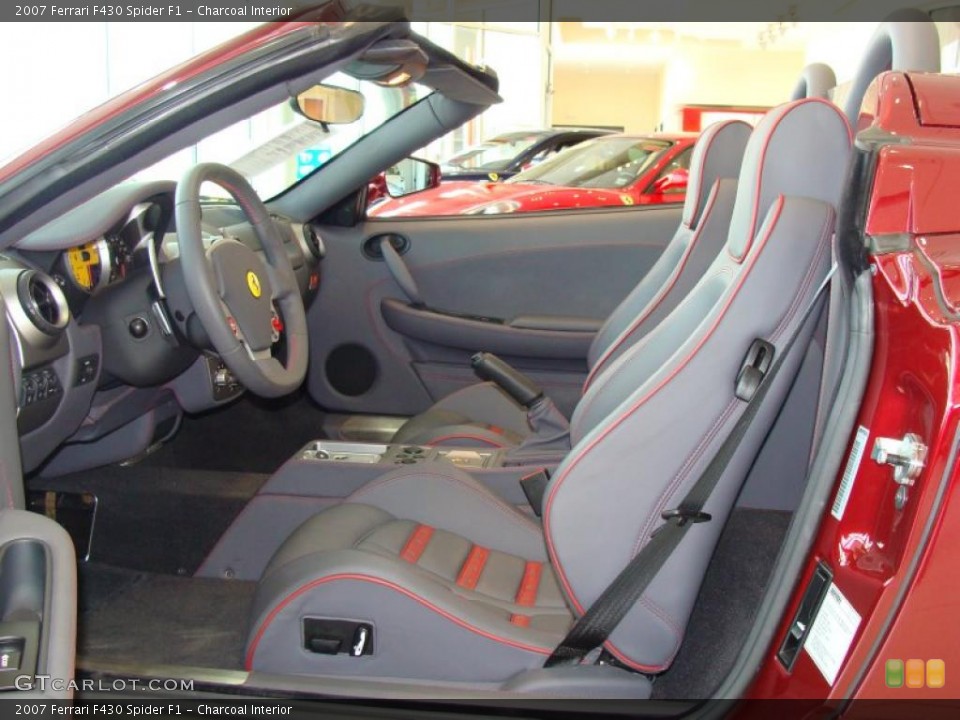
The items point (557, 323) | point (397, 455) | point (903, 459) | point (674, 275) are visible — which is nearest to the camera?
point (903, 459)

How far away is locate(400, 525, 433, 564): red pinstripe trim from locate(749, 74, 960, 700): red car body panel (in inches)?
27.2

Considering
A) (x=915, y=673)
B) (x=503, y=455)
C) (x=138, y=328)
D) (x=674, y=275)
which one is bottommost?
(x=503, y=455)

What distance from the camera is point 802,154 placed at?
1.33 meters

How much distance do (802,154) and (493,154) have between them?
288 inches

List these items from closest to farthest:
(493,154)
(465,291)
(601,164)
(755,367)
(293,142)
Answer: (755,367), (293,142), (465,291), (601,164), (493,154)

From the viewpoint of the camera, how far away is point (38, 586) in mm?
1052

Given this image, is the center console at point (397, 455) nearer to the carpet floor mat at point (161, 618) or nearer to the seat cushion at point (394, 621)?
the carpet floor mat at point (161, 618)

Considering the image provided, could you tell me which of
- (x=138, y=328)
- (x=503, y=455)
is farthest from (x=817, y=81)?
(x=138, y=328)

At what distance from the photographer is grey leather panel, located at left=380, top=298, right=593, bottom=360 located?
291 centimetres

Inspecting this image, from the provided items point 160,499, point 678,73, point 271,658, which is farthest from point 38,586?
point 678,73

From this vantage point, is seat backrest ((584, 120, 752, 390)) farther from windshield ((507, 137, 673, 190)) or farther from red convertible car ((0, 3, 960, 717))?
windshield ((507, 137, 673, 190))

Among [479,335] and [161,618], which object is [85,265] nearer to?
[161,618]

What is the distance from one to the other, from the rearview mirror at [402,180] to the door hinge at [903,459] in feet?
7.10

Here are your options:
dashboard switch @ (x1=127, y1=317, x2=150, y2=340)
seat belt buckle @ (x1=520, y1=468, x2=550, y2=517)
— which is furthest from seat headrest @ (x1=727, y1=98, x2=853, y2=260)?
dashboard switch @ (x1=127, y1=317, x2=150, y2=340)
